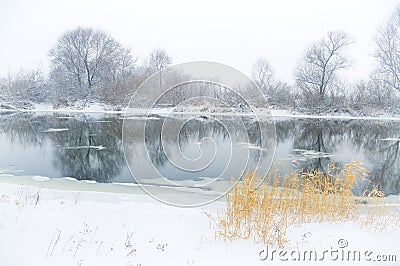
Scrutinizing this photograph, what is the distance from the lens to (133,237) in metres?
3.59

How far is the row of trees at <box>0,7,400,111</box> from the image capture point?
2591cm

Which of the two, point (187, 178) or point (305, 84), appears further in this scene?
point (305, 84)

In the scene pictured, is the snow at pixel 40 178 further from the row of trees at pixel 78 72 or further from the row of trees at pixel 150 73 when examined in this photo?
the row of trees at pixel 78 72

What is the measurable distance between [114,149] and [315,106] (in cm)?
2255

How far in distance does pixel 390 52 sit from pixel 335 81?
6158 mm

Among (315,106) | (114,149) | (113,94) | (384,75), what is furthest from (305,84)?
(114,149)

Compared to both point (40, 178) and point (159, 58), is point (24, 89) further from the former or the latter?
point (40, 178)

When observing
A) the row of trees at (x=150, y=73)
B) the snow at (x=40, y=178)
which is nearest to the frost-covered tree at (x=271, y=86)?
the row of trees at (x=150, y=73)

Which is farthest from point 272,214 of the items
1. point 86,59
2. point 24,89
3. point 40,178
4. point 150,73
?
point 24,89

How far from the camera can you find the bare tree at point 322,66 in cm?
3044

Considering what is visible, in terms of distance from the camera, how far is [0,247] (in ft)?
10.3

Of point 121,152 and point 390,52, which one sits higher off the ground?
point 390,52

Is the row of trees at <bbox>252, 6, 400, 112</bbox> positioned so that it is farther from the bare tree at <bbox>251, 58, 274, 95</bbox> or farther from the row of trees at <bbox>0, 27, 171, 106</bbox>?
the row of trees at <bbox>0, 27, 171, 106</bbox>

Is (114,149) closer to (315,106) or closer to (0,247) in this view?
(0,247)
